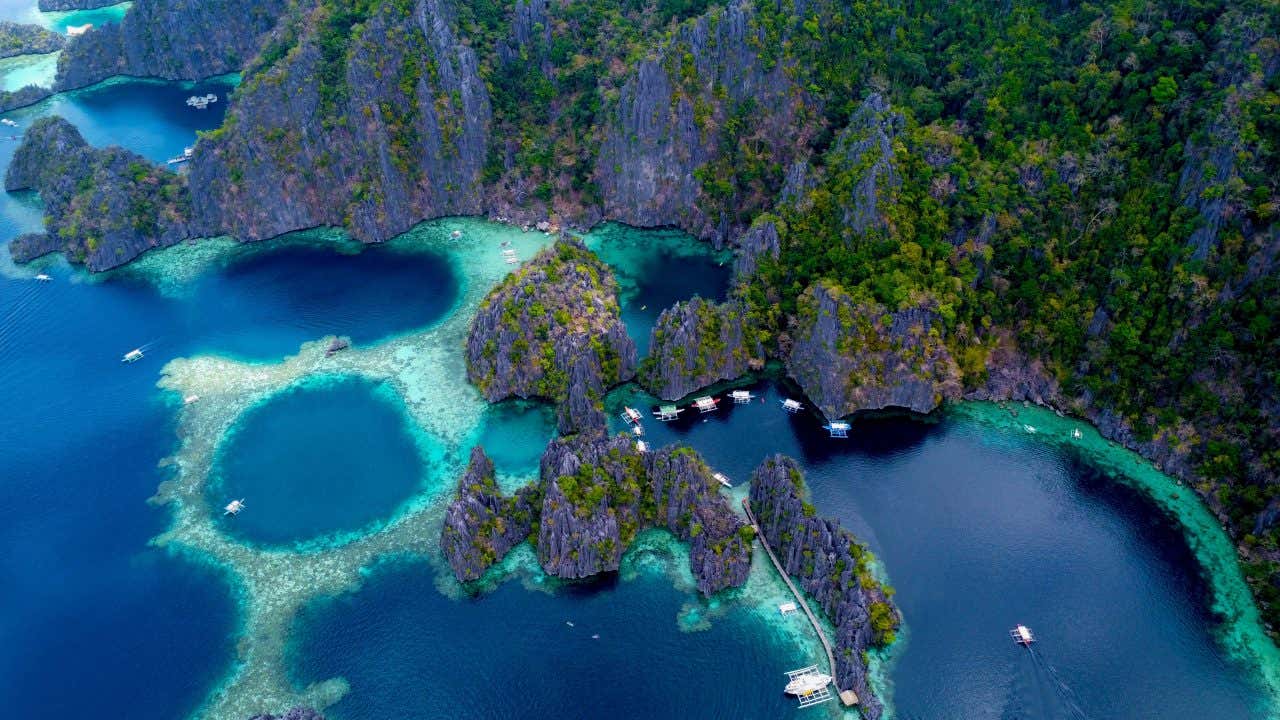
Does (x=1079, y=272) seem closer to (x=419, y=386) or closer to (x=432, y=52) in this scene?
(x=419, y=386)

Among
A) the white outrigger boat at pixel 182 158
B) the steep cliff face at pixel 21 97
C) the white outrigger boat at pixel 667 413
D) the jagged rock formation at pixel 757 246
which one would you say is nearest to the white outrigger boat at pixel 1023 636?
the white outrigger boat at pixel 667 413

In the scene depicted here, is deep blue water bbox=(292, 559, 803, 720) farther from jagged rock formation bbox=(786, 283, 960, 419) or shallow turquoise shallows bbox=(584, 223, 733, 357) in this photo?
shallow turquoise shallows bbox=(584, 223, 733, 357)

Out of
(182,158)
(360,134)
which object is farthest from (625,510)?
(182,158)

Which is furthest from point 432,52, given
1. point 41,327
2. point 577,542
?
point 577,542

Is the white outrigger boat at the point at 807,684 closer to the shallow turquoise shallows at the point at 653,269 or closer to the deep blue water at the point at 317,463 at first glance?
the deep blue water at the point at 317,463

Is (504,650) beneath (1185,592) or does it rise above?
beneath
